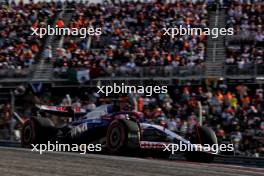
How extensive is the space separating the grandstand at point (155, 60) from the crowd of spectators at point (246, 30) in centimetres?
3

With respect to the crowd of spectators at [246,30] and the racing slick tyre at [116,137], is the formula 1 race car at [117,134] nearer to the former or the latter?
the racing slick tyre at [116,137]

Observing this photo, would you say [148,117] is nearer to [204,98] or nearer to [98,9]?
[204,98]

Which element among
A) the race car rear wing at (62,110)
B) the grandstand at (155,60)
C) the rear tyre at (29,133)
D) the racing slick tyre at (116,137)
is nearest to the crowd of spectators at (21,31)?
the grandstand at (155,60)

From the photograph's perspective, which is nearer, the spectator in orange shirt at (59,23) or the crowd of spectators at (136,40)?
the crowd of spectators at (136,40)

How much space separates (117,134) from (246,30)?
11.6m

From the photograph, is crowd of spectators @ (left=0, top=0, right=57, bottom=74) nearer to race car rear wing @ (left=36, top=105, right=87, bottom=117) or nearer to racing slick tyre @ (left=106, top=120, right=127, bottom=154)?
race car rear wing @ (left=36, top=105, right=87, bottom=117)

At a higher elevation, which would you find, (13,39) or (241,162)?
(13,39)

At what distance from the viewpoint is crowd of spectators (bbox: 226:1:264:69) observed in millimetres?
21500

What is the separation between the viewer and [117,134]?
12.5 metres

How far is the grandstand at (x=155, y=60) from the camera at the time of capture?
19.2m

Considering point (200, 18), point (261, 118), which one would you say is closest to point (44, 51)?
point (200, 18)

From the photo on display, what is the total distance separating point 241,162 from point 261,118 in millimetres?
4903

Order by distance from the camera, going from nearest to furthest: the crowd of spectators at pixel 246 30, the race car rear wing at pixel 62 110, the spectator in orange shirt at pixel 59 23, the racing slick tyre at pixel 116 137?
the racing slick tyre at pixel 116 137 < the race car rear wing at pixel 62 110 < the crowd of spectators at pixel 246 30 < the spectator in orange shirt at pixel 59 23

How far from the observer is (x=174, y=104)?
2012 centimetres
